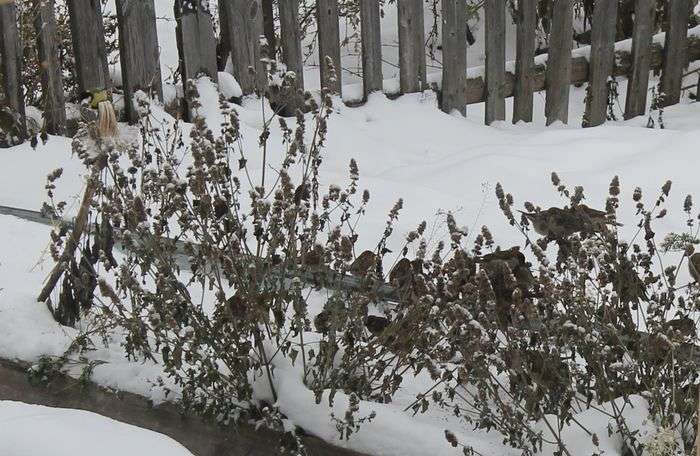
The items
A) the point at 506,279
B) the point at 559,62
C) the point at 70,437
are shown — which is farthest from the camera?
the point at 559,62

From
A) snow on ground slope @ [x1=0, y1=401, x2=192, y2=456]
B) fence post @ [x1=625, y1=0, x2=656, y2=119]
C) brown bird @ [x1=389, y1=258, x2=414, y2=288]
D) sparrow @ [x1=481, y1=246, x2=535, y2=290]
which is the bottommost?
snow on ground slope @ [x1=0, y1=401, x2=192, y2=456]

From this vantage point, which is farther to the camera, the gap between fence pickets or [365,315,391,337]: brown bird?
the gap between fence pickets

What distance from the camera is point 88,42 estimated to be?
15.9ft

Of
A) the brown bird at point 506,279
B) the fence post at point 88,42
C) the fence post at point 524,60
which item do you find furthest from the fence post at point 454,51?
the brown bird at point 506,279

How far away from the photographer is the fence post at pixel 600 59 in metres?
5.90

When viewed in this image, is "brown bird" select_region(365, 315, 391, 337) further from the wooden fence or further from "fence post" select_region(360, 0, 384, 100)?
"fence post" select_region(360, 0, 384, 100)

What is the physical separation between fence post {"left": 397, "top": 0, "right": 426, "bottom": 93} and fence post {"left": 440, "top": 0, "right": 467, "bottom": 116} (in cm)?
13

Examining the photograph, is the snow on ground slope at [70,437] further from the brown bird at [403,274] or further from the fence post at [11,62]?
the fence post at [11,62]

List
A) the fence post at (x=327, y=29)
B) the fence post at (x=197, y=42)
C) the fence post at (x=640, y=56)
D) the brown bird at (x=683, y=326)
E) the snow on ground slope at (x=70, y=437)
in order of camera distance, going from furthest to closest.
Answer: the fence post at (x=640, y=56), the fence post at (x=327, y=29), the fence post at (x=197, y=42), the brown bird at (x=683, y=326), the snow on ground slope at (x=70, y=437)

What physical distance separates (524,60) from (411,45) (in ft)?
2.33

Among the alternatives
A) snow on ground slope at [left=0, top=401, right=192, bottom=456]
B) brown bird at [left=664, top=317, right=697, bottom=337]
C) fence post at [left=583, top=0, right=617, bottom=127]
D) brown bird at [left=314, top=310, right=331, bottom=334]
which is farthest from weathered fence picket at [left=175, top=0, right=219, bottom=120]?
snow on ground slope at [left=0, top=401, right=192, bottom=456]

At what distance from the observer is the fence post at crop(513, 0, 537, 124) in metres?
5.76

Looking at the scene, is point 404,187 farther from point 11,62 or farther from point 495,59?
point 11,62

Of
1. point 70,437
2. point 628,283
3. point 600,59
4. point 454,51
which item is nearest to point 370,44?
point 454,51
